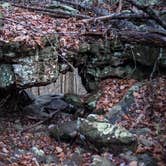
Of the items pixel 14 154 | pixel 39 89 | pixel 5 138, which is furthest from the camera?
pixel 39 89

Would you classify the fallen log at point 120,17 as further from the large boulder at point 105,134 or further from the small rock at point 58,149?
the small rock at point 58,149

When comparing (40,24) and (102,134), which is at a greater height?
(40,24)

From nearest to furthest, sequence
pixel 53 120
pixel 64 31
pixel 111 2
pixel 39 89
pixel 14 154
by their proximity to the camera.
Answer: pixel 14 154 → pixel 64 31 → pixel 53 120 → pixel 111 2 → pixel 39 89

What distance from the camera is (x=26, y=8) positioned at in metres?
8.33

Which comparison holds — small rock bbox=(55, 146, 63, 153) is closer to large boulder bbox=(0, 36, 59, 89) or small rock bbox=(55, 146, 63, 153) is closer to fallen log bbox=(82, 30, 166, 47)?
large boulder bbox=(0, 36, 59, 89)

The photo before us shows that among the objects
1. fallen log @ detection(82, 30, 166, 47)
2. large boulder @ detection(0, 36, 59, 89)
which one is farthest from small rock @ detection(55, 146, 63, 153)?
fallen log @ detection(82, 30, 166, 47)

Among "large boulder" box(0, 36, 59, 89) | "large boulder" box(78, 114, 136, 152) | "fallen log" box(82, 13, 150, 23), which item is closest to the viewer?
"large boulder" box(78, 114, 136, 152)

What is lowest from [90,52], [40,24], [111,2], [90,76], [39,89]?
[39,89]

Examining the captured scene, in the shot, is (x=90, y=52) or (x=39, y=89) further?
(x=39, y=89)

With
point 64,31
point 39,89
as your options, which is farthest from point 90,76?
point 39,89

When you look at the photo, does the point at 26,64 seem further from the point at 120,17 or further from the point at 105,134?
the point at 120,17

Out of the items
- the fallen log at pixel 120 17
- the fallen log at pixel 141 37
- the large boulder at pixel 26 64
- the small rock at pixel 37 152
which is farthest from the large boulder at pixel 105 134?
the fallen log at pixel 120 17

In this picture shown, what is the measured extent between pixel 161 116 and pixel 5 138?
120 inches

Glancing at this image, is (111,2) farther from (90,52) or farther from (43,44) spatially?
(43,44)
